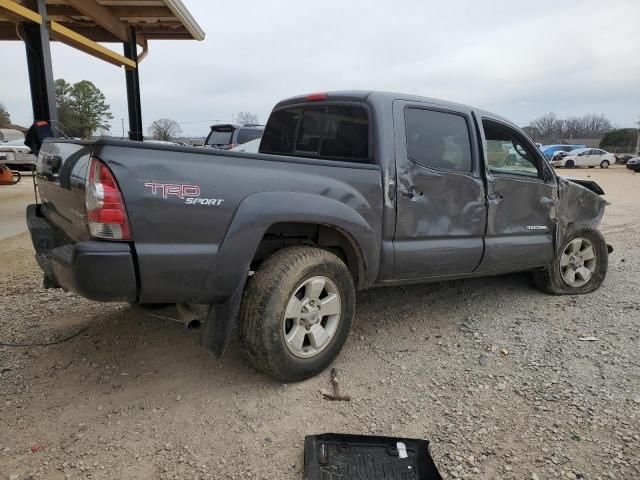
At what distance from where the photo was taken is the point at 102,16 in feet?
25.8

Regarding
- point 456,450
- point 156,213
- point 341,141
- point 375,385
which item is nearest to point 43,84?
point 341,141

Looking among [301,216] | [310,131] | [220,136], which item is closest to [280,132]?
[310,131]

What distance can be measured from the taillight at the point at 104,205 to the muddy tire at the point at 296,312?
0.87 metres

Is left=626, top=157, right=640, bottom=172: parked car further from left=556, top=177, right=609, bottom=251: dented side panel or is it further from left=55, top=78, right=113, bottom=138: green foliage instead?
left=55, top=78, right=113, bottom=138: green foliage

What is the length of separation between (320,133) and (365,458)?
2.52 metres

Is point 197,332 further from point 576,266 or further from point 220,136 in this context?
point 220,136

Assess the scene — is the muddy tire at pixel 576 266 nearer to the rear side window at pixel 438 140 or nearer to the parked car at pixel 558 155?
the rear side window at pixel 438 140

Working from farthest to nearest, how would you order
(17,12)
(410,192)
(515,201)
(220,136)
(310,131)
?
1. (220,136)
2. (17,12)
3. (515,201)
4. (310,131)
5. (410,192)

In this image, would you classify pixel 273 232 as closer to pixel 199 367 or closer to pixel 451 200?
pixel 199 367

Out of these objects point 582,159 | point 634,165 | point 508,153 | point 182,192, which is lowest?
point 634,165

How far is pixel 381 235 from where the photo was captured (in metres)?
3.44

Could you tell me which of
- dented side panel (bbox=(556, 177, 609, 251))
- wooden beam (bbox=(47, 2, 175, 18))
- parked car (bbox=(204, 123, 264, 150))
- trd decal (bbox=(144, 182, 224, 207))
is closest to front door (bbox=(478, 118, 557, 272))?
dented side panel (bbox=(556, 177, 609, 251))

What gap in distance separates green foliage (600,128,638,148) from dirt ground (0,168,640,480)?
63.9m

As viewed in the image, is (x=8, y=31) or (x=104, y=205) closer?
(x=104, y=205)
